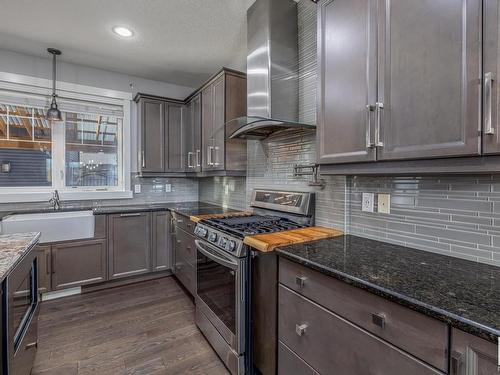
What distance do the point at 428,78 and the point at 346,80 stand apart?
0.41 meters

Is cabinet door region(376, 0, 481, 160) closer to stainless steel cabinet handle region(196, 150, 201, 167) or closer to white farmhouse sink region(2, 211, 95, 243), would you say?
stainless steel cabinet handle region(196, 150, 201, 167)

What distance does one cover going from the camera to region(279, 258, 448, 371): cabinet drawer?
76 centimetres

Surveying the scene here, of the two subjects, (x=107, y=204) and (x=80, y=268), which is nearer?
(x=80, y=268)

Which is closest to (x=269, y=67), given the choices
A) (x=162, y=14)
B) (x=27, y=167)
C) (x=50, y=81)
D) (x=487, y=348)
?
(x=162, y=14)

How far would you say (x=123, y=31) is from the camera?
2.52 meters

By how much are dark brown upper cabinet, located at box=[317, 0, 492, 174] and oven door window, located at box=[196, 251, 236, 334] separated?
97 centimetres

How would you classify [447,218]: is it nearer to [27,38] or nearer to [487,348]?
[487,348]

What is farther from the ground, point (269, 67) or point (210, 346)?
point (269, 67)

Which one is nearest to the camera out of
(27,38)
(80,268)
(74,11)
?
(74,11)

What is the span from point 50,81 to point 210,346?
3.45 meters

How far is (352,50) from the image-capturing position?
1325 millimetres

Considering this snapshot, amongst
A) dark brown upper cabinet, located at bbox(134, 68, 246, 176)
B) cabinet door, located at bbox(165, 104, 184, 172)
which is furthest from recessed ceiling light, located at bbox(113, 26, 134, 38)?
cabinet door, located at bbox(165, 104, 184, 172)

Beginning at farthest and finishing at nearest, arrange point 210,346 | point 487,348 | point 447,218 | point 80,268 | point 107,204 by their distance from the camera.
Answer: point 107,204 → point 80,268 → point 210,346 → point 447,218 → point 487,348

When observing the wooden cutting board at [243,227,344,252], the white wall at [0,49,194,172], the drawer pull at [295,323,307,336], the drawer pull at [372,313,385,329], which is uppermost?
the white wall at [0,49,194,172]
